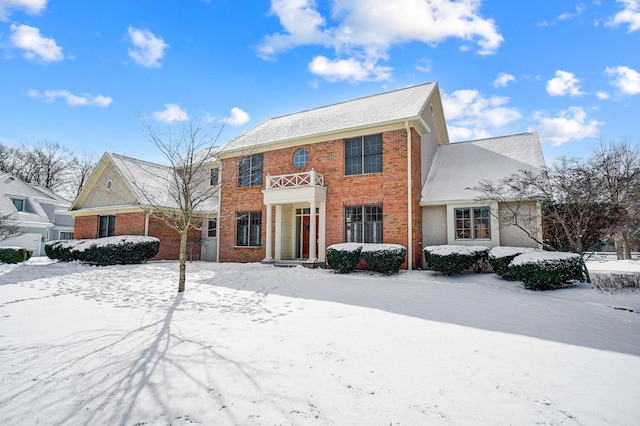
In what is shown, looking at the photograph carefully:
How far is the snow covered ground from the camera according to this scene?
9.98 feet

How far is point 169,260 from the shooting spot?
62.1 feet

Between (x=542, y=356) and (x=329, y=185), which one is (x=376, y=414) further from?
(x=329, y=185)

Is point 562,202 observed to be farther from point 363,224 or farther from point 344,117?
point 344,117

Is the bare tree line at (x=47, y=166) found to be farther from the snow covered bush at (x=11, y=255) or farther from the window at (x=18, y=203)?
the snow covered bush at (x=11, y=255)

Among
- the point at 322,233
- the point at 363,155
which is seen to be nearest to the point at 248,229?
the point at 322,233

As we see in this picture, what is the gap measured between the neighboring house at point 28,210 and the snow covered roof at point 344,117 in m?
16.8

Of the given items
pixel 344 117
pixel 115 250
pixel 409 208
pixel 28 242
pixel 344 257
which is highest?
pixel 344 117

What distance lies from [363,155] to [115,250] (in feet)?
39.3

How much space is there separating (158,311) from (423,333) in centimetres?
486

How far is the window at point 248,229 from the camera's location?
1752 cm

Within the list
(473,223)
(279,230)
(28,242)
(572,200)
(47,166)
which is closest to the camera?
(572,200)

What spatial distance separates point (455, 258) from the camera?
469 inches

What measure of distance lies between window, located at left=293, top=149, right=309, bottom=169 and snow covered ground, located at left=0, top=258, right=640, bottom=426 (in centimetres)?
937

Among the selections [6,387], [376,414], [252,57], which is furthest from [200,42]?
[376,414]
